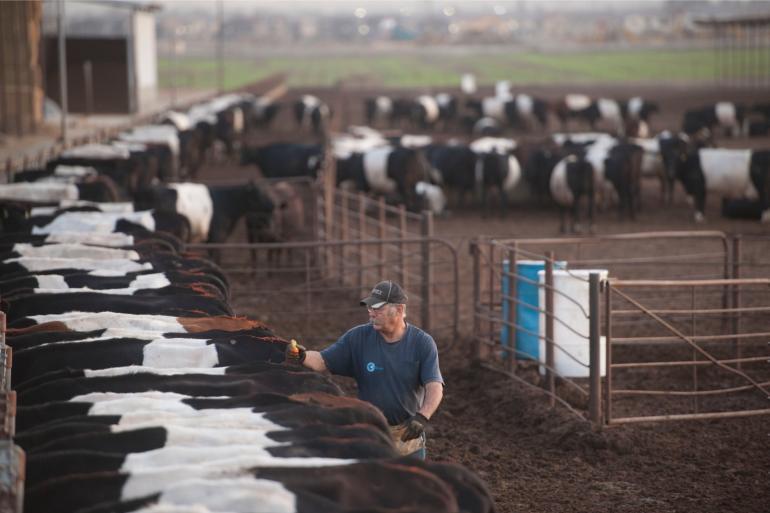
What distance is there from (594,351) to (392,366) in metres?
2.85

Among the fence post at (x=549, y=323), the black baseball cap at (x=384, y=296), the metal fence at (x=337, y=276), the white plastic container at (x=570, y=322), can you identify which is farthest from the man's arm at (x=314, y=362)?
the metal fence at (x=337, y=276)

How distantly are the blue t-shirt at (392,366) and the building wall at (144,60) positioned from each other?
37641 mm

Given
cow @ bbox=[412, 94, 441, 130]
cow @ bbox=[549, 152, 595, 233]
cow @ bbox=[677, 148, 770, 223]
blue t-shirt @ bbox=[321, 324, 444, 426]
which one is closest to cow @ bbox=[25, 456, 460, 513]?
blue t-shirt @ bbox=[321, 324, 444, 426]

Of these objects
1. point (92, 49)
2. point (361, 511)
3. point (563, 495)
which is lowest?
point (563, 495)

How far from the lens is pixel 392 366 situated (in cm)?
684

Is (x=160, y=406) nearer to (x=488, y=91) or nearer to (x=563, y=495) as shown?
(x=563, y=495)

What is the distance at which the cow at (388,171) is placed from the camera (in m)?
24.9

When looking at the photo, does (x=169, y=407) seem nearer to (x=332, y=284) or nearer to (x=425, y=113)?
(x=332, y=284)

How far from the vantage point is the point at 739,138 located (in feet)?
140

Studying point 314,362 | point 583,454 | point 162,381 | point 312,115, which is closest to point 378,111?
point 312,115

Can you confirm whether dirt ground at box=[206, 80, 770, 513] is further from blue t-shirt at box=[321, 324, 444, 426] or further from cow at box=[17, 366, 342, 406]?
cow at box=[17, 366, 342, 406]

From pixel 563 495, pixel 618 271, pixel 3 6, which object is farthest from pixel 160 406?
pixel 3 6

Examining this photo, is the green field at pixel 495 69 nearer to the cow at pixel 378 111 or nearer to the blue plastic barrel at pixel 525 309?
the cow at pixel 378 111

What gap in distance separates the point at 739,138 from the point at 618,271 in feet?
92.2
